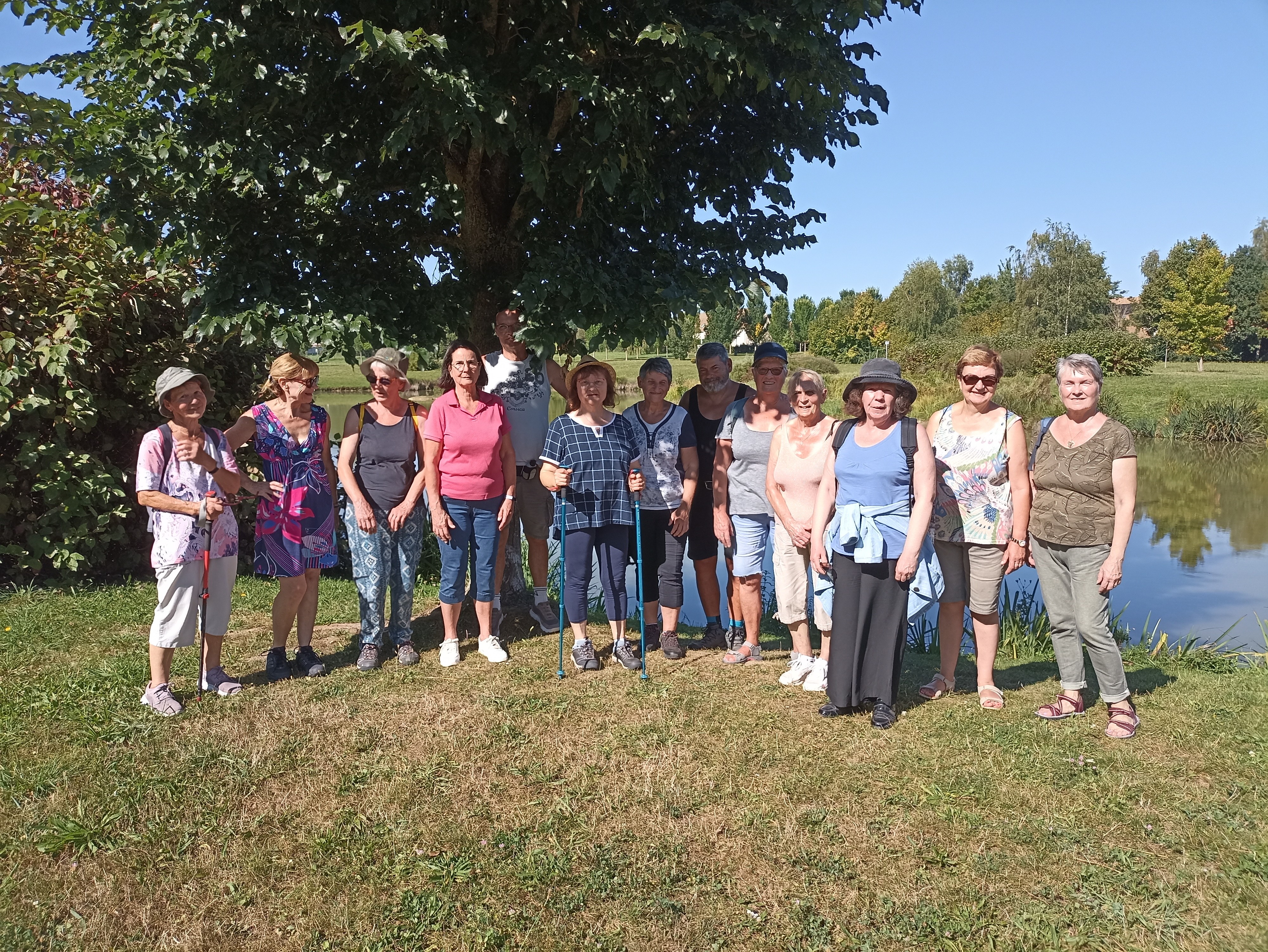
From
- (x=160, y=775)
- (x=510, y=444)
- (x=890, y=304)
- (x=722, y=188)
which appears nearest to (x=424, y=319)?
(x=510, y=444)

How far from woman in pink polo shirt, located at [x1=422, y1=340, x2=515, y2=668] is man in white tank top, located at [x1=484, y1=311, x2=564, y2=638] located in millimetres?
142

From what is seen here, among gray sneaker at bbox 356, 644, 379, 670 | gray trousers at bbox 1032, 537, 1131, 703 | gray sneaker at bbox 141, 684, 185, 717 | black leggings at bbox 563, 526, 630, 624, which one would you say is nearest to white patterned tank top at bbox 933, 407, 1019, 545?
gray trousers at bbox 1032, 537, 1131, 703

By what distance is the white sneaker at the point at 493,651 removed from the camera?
583 centimetres

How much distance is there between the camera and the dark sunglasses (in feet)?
16.4

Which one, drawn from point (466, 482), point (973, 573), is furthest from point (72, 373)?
point (973, 573)

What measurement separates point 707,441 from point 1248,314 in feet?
226

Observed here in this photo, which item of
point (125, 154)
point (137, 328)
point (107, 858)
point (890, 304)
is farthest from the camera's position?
point (890, 304)

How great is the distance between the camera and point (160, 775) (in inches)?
166

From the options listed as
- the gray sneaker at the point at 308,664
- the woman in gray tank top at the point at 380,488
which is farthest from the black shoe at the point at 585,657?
the gray sneaker at the point at 308,664

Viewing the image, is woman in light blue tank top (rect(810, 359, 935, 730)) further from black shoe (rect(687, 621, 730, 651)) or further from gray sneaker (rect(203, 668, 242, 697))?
gray sneaker (rect(203, 668, 242, 697))

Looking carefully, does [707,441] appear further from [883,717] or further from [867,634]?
[883,717]

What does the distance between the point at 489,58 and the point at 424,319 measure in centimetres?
179

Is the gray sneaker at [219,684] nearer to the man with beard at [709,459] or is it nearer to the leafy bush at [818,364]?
the man with beard at [709,459]

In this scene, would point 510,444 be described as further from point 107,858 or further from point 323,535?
point 107,858
